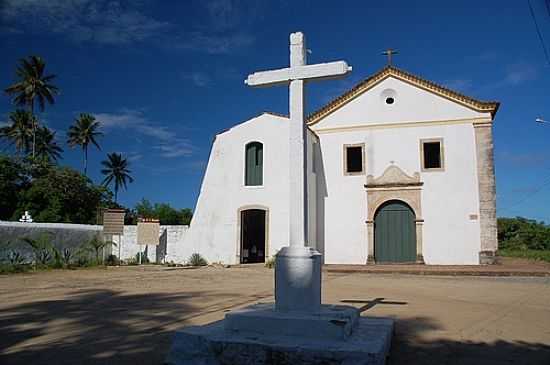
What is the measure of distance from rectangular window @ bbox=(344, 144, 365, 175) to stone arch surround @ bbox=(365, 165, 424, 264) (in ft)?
1.84

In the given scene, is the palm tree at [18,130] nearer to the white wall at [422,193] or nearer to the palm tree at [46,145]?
the palm tree at [46,145]

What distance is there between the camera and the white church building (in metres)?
15.1

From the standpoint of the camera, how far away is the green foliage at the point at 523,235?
27.5m

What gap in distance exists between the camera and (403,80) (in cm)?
1648

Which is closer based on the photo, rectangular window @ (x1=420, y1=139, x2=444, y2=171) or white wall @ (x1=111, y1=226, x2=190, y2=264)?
rectangular window @ (x1=420, y1=139, x2=444, y2=171)

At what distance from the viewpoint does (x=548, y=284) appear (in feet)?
33.4

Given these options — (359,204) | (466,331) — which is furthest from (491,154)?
(466,331)

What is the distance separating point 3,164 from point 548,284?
2405 cm

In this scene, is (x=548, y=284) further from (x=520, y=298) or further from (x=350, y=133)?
(x=350, y=133)

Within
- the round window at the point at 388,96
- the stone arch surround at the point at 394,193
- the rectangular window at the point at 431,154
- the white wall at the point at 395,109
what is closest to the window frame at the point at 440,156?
the rectangular window at the point at 431,154

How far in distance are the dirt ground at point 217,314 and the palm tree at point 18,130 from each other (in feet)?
83.6

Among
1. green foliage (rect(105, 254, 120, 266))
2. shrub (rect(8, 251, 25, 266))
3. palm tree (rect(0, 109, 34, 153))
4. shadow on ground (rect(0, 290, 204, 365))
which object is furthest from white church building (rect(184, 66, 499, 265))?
palm tree (rect(0, 109, 34, 153))

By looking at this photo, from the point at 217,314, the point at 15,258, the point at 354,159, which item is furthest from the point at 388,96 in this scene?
the point at 15,258

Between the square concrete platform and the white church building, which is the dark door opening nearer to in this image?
the white church building
